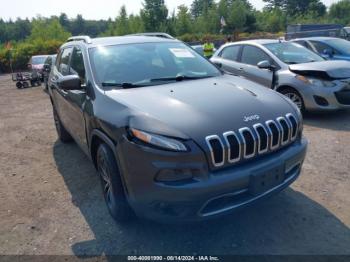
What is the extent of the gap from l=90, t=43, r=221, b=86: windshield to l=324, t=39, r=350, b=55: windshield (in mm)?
6837

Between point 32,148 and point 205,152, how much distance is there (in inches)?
178

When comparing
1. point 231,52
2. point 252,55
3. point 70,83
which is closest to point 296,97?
point 252,55

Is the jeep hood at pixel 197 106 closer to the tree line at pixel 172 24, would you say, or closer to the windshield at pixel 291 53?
the windshield at pixel 291 53

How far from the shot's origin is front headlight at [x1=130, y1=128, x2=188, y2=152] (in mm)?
2602

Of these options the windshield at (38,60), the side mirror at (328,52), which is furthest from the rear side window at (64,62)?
the windshield at (38,60)

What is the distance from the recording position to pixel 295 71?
671 cm

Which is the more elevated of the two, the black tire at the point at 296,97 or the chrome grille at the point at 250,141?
the chrome grille at the point at 250,141

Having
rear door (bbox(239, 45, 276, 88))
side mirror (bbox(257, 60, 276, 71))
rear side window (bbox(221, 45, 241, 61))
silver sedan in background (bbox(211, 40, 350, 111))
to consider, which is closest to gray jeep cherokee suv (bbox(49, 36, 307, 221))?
silver sedan in background (bbox(211, 40, 350, 111))

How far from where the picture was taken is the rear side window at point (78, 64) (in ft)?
13.1

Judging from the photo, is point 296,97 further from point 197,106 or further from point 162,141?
point 162,141

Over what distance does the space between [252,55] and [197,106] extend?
5.06 m

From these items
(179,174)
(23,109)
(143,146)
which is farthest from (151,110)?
(23,109)

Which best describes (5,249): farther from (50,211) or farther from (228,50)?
(228,50)

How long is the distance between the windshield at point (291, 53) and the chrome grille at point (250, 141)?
4.53 metres
